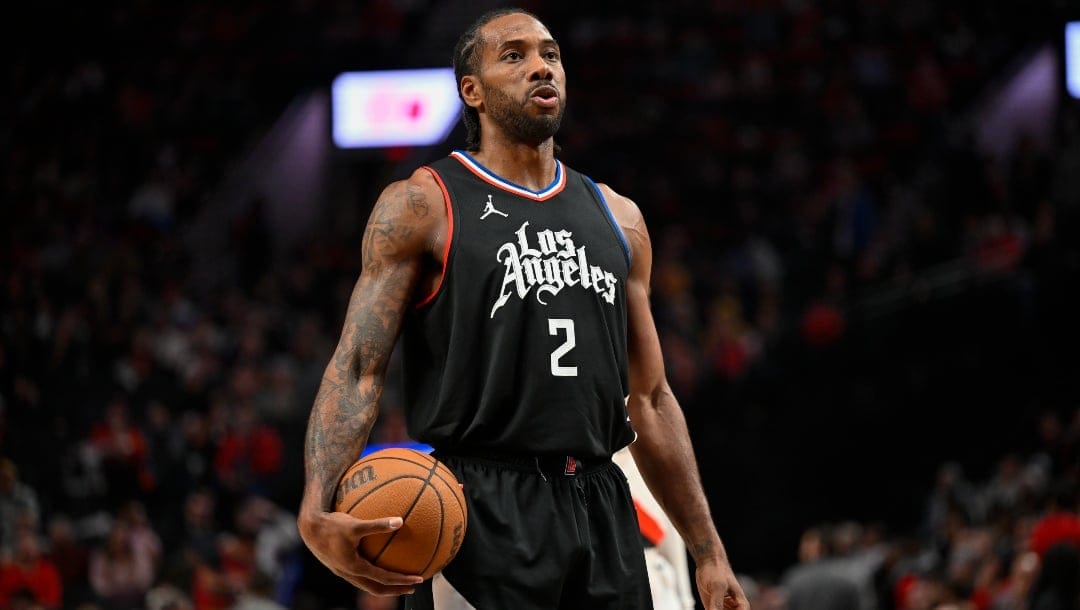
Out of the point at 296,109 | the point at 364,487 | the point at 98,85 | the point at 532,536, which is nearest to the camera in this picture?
the point at 364,487

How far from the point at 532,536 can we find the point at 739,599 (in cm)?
70

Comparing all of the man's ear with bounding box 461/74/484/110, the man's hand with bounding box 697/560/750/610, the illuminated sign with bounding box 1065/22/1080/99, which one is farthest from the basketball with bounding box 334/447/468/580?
the illuminated sign with bounding box 1065/22/1080/99

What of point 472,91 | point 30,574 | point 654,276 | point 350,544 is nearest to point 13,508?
point 30,574

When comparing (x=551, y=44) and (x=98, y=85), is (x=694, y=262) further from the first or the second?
(x=551, y=44)

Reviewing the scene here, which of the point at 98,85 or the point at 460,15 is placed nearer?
the point at 98,85

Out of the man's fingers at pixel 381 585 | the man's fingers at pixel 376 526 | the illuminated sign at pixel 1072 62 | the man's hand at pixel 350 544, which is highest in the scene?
the illuminated sign at pixel 1072 62

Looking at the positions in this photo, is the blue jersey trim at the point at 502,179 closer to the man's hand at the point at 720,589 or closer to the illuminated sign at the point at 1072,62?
the man's hand at the point at 720,589

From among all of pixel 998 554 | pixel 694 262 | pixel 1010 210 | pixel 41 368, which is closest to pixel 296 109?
pixel 694 262

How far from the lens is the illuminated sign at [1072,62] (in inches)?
800

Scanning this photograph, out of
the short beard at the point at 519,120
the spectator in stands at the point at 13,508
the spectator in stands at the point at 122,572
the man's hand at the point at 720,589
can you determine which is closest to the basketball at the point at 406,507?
the man's hand at the point at 720,589

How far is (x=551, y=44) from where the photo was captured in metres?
4.39

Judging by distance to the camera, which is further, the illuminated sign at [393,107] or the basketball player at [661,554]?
the illuminated sign at [393,107]

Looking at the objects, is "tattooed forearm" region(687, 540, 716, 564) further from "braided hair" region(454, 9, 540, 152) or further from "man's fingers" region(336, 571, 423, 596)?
"braided hair" region(454, 9, 540, 152)

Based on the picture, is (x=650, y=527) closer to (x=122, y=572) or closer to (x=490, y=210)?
(x=490, y=210)
